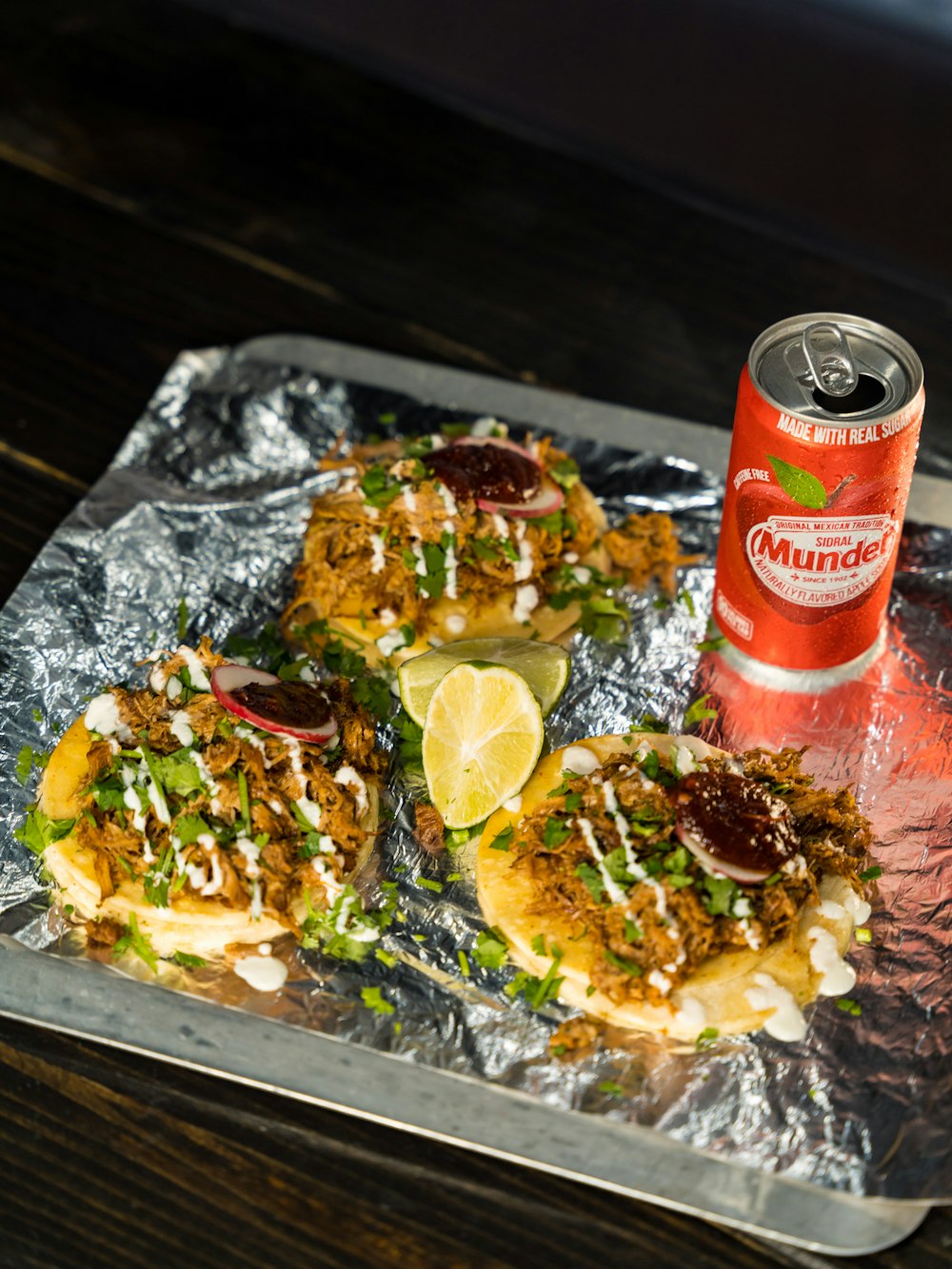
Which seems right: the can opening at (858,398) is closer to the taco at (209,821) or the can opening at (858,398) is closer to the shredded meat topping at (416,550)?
the shredded meat topping at (416,550)

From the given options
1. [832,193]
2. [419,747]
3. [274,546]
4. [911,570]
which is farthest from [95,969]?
[832,193]

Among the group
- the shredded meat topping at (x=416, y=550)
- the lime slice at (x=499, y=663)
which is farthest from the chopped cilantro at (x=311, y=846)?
the shredded meat topping at (x=416, y=550)

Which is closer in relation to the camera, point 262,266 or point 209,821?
point 209,821

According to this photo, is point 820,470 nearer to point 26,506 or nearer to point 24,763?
point 24,763

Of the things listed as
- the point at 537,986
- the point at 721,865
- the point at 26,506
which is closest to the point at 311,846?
the point at 537,986

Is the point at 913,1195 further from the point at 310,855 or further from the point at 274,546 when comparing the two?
the point at 274,546

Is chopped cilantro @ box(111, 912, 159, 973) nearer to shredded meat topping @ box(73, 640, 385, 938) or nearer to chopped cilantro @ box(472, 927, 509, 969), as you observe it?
shredded meat topping @ box(73, 640, 385, 938)
